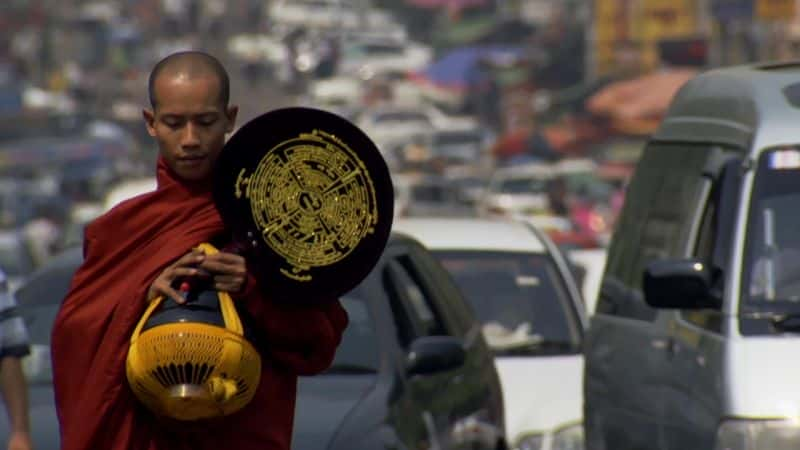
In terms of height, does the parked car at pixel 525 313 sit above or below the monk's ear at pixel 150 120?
below

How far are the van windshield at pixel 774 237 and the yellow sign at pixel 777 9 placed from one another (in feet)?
53.6

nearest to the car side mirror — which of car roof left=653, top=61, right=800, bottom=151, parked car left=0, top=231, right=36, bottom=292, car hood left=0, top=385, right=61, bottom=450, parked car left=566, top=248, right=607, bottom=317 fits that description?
car roof left=653, top=61, right=800, bottom=151

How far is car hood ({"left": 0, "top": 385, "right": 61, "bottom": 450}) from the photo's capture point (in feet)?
22.6

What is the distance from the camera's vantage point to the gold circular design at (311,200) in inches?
174

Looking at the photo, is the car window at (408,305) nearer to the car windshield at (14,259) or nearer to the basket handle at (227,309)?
the basket handle at (227,309)

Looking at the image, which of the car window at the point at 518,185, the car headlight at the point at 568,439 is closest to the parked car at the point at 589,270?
the car headlight at the point at 568,439

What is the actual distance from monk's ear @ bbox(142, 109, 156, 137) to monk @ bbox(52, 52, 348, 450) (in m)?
0.03

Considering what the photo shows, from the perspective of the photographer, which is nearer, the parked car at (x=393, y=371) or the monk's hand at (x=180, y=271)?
the monk's hand at (x=180, y=271)

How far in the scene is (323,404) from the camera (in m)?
7.15

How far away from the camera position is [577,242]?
26594 mm

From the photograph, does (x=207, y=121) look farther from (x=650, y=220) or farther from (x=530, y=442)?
(x=530, y=442)

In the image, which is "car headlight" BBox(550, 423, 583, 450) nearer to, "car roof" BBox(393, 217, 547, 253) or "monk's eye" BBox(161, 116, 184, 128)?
"car roof" BBox(393, 217, 547, 253)

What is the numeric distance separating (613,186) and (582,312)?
115 ft

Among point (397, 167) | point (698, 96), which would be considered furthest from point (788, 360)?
point (397, 167)
